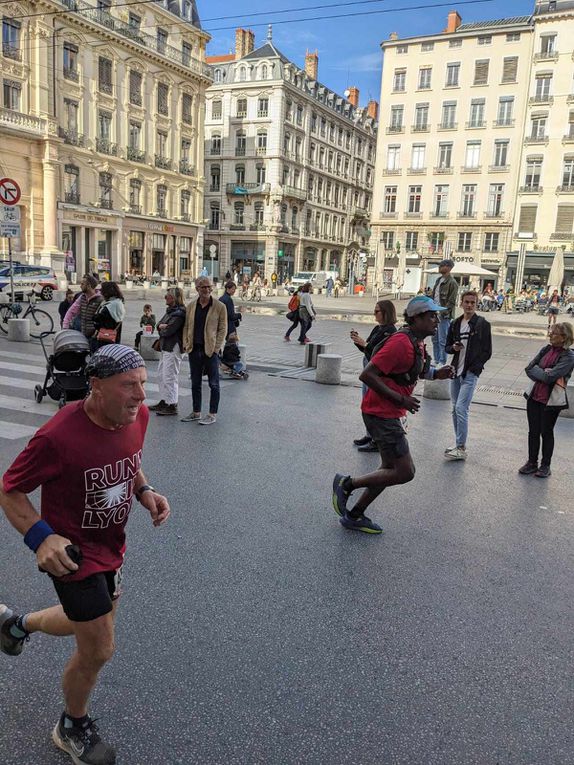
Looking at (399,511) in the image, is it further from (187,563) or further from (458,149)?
(458,149)

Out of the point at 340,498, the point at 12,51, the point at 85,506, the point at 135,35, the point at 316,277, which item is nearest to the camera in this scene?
the point at 85,506

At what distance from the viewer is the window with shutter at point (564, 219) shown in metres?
48.3

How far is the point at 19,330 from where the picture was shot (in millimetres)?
13523

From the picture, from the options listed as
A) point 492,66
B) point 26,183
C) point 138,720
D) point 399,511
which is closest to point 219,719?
point 138,720

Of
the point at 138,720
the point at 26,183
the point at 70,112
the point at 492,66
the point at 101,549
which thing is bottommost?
the point at 138,720

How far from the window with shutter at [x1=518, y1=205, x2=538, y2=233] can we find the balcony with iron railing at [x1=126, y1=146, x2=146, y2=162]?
3156 cm

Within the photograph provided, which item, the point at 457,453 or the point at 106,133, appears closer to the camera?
the point at 457,453

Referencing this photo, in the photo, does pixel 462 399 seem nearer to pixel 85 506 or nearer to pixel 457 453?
pixel 457 453

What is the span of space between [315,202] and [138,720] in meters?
70.4

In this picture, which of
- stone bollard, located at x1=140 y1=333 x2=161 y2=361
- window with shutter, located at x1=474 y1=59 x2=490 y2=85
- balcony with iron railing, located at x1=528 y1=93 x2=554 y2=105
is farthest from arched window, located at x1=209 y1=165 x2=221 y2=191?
stone bollard, located at x1=140 y1=333 x2=161 y2=361

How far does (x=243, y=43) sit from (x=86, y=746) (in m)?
72.9

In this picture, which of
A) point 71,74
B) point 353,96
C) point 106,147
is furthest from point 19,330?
point 353,96

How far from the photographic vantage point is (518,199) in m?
50.8

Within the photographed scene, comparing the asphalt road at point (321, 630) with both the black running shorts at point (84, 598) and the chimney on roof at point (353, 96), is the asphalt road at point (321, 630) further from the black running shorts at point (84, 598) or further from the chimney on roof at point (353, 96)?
the chimney on roof at point (353, 96)
